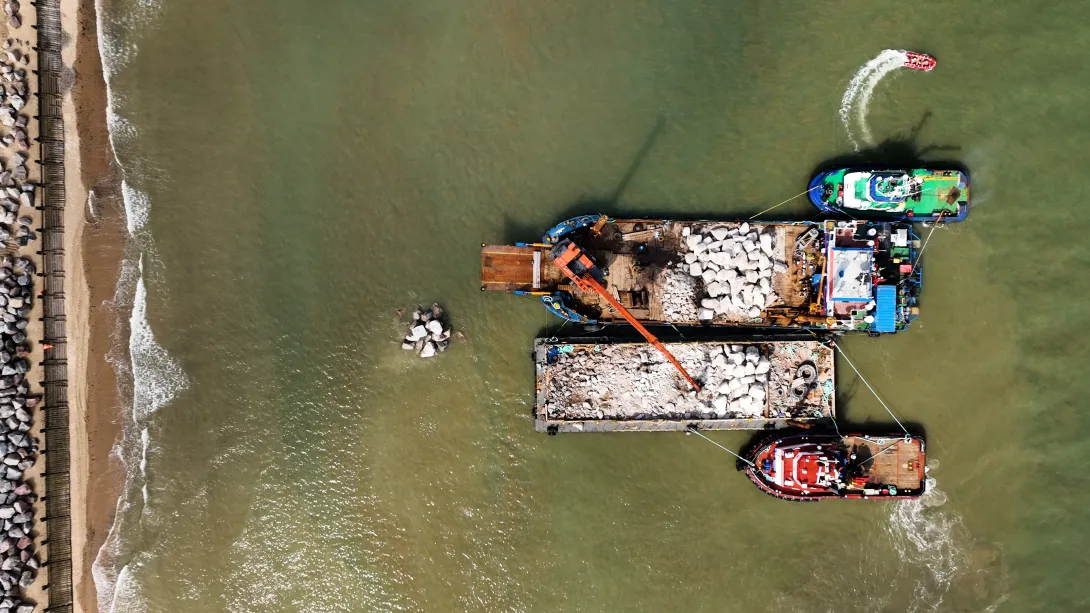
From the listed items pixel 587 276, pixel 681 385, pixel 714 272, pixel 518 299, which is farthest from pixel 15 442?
pixel 714 272

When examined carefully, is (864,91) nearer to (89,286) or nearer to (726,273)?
(726,273)

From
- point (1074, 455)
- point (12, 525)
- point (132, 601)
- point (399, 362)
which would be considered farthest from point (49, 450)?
point (1074, 455)

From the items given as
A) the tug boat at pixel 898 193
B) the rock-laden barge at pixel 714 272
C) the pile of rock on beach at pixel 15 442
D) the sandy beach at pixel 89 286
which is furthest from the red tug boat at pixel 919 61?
the pile of rock on beach at pixel 15 442

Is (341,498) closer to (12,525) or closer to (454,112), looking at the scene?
(12,525)

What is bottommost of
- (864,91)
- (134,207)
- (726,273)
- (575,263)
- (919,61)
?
(726,273)

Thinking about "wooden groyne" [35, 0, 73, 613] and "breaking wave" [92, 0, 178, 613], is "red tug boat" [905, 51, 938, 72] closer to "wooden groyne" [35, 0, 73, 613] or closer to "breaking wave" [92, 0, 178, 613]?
"breaking wave" [92, 0, 178, 613]
